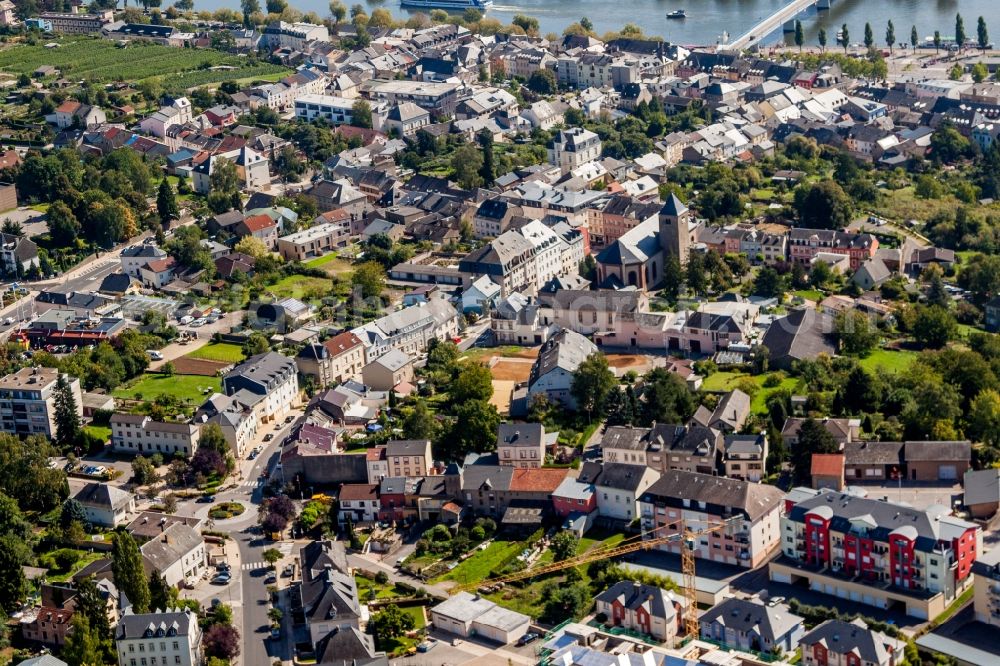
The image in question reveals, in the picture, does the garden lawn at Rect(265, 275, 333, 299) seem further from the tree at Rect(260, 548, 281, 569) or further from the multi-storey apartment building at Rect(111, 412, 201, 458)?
the tree at Rect(260, 548, 281, 569)

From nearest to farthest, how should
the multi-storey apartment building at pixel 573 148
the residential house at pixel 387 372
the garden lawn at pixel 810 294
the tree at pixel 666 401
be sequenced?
the tree at pixel 666 401, the residential house at pixel 387 372, the garden lawn at pixel 810 294, the multi-storey apartment building at pixel 573 148

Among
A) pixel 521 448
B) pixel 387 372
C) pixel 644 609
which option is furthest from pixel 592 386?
pixel 644 609

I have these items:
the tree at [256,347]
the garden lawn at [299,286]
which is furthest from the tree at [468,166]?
the tree at [256,347]

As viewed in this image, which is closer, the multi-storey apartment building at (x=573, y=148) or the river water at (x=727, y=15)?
the multi-storey apartment building at (x=573, y=148)

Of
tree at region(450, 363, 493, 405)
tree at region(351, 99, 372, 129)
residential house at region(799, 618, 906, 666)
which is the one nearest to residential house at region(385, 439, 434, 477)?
tree at region(450, 363, 493, 405)

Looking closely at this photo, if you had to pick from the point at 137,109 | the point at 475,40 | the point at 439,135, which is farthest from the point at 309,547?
the point at 475,40

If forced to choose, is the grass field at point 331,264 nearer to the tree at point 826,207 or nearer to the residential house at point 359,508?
the tree at point 826,207
